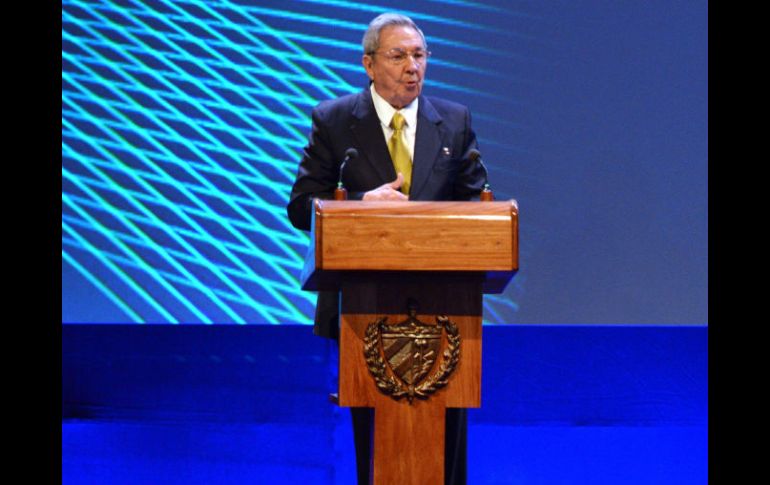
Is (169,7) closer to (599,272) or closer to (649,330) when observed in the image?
(599,272)

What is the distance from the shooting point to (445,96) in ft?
14.8

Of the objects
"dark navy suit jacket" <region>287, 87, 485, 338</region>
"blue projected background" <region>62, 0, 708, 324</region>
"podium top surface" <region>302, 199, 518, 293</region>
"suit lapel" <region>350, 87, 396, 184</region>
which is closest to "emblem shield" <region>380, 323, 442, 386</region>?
"podium top surface" <region>302, 199, 518, 293</region>

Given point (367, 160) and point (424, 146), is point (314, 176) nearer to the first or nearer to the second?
point (367, 160)

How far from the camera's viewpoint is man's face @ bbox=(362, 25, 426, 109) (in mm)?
2922

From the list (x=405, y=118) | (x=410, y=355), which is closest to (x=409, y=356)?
(x=410, y=355)

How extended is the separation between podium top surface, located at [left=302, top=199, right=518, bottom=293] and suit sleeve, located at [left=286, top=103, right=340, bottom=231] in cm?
64

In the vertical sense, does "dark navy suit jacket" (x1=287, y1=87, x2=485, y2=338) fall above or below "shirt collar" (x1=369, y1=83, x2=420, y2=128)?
below

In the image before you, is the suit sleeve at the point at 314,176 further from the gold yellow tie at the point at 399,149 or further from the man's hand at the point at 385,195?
the man's hand at the point at 385,195

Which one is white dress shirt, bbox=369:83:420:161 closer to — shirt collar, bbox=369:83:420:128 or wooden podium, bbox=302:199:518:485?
shirt collar, bbox=369:83:420:128

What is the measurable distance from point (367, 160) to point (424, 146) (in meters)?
0.16

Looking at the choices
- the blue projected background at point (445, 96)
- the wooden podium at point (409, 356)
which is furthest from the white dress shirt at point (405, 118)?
the blue projected background at point (445, 96)

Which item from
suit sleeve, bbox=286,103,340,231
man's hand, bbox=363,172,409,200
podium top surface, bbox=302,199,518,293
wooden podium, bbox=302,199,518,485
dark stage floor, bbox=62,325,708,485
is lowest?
dark stage floor, bbox=62,325,708,485

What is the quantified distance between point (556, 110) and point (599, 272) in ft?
2.33

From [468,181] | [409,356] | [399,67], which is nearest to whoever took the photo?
[409,356]
